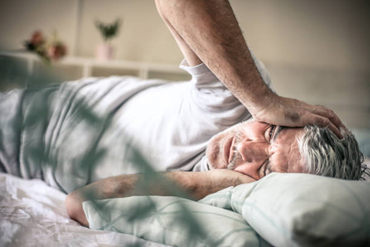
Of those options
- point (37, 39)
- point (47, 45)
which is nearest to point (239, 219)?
point (47, 45)

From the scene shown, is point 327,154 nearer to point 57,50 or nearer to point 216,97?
point 216,97

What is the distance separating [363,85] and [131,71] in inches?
91.1

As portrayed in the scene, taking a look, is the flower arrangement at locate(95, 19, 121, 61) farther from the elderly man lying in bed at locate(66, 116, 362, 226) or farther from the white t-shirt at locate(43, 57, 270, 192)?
the elderly man lying in bed at locate(66, 116, 362, 226)

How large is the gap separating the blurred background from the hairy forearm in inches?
92.1

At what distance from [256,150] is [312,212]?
0.47 metres

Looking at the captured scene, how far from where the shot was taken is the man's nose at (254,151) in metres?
0.97

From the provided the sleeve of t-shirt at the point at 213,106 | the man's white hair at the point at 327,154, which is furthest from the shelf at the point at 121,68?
the man's white hair at the point at 327,154

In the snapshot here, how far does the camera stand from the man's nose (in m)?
0.97

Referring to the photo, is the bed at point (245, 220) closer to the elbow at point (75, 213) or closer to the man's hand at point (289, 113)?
the elbow at point (75, 213)

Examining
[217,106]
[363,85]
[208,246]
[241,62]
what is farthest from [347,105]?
[208,246]

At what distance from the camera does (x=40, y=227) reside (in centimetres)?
64

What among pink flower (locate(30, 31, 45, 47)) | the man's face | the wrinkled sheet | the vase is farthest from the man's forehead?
pink flower (locate(30, 31, 45, 47))

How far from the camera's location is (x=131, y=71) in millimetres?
3348

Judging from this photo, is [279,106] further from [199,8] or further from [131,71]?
[131,71]
